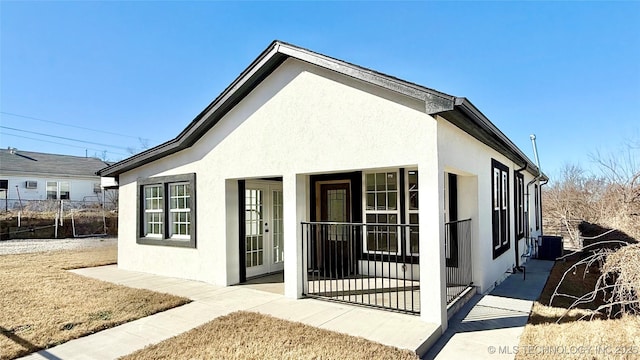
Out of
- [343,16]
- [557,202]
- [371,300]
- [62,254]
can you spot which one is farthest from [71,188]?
[557,202]

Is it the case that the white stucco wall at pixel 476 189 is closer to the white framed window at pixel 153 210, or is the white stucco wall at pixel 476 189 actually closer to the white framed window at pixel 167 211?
the white framed window at pixel 167 211

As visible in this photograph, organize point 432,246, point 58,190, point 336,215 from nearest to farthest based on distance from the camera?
point 432,246, point 336,215, point 58,190

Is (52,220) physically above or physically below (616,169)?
below

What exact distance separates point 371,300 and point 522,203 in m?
8.94

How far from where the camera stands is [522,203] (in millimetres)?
12469

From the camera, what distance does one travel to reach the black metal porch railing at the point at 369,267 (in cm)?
648

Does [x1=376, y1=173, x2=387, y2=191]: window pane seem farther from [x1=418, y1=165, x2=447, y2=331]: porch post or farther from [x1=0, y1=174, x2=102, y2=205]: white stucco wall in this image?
[x1=0, y1=174, x2=102, y2=205]: white stucco wall

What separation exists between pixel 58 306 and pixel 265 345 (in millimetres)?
4574

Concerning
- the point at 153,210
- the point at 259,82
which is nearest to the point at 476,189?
the point at 259,82

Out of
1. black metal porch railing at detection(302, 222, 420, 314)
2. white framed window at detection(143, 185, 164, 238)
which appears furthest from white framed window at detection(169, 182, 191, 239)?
black metal porch railing at detection(302, 222, 420, 314)

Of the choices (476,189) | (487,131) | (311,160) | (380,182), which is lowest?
(476,189)

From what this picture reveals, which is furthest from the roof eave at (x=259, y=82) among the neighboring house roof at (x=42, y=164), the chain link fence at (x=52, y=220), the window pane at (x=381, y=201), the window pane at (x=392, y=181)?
the neighboring house roof at (x=42, y=164)

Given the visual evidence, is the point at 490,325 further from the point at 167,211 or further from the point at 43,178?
the point at 43,178

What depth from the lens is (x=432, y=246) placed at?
16.8ft
